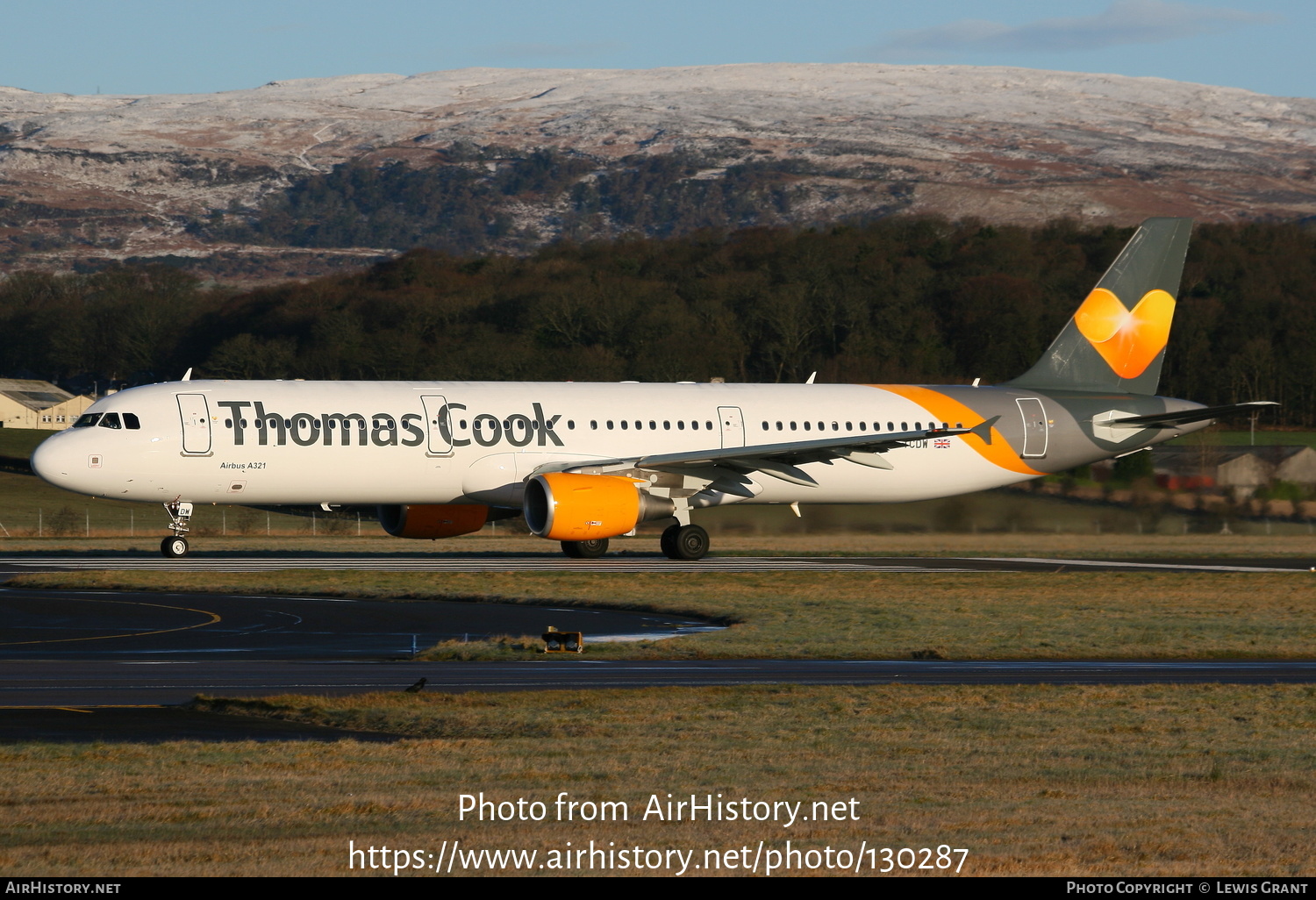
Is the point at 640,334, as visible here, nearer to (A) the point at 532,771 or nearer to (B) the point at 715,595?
(B) the point at 715,595

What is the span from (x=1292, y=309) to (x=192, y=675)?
278ft

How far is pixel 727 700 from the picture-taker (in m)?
16.5

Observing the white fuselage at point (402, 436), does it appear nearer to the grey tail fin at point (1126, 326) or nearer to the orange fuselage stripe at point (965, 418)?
the orange fuselage stripe at point (965, 418)

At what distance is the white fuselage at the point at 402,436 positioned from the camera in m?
34.2

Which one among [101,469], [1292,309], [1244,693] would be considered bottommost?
[1244,693]

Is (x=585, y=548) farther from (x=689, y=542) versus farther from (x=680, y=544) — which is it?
(x=689, y=542)

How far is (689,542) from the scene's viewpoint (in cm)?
3797

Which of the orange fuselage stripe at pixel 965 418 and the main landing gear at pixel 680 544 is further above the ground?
the orange fuselage stripe at pixel 965 418

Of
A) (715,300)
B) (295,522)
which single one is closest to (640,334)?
(715,300)

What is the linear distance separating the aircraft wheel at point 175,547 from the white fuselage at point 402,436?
197 cm

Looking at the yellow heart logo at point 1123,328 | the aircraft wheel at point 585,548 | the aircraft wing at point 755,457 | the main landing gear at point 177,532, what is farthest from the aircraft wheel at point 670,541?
the yellow heart logo at point 1123,328

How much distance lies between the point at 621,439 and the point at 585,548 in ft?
9.44

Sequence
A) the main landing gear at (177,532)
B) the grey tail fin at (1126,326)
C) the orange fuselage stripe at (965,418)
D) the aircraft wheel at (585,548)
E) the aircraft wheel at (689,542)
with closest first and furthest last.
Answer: the main landing gear at (177,532) → the aircraft wheel at (689,542) → the aircraft wheel at (585,548) → the orange fuselage stripe at (965,418) → the grey tail fin at (1126,326)

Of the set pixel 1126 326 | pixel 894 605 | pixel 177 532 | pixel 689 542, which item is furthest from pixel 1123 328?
pixel 177 532
